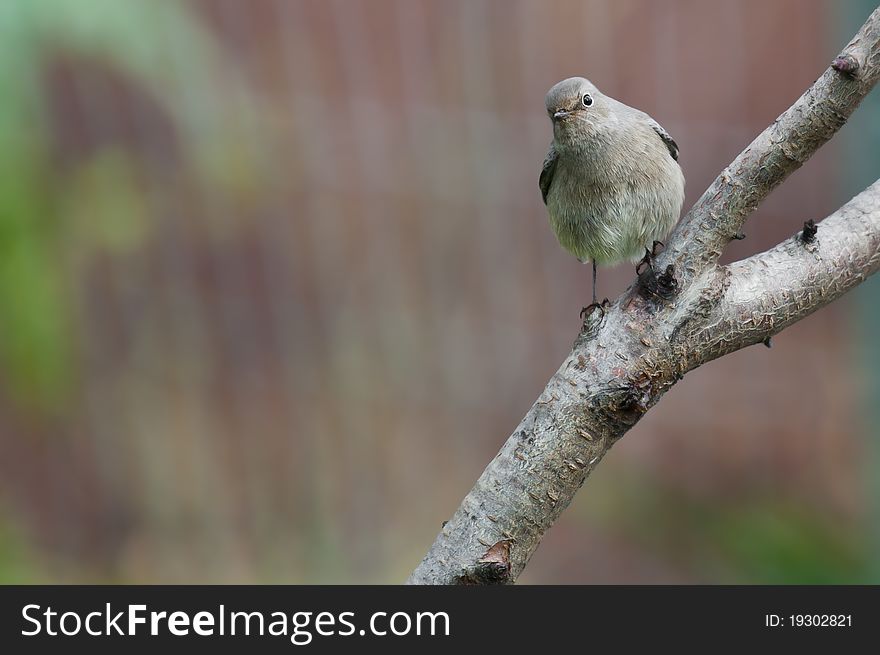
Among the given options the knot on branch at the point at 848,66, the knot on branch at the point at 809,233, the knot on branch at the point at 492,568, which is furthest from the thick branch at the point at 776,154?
the knot on branch at the point at 492,568

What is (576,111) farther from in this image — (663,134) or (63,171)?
(63,171)

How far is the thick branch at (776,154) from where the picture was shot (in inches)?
71.8

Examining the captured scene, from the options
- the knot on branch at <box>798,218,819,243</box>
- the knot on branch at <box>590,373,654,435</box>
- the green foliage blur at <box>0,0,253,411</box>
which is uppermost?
the green foliage blur at <box>0,0,253,411</box>

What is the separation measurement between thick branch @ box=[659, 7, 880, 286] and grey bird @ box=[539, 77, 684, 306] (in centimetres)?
80

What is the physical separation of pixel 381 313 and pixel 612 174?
251cm

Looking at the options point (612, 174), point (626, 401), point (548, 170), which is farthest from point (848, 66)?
point (548, 170)

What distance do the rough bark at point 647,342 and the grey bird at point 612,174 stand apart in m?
0.81

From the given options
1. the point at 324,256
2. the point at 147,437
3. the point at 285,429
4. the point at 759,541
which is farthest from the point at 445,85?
the point at 759,541

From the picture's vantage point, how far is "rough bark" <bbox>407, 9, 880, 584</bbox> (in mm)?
1831

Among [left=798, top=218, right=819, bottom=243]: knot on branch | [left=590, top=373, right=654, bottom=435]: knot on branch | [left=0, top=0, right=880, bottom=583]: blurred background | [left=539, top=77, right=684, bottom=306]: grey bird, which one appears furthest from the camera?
[left=0, top=0, right=880, bottom=583]: blurred background

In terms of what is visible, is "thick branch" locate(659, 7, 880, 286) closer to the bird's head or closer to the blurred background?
the bird's head

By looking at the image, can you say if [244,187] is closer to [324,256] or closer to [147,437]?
[324,256]

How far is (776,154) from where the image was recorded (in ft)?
6.12

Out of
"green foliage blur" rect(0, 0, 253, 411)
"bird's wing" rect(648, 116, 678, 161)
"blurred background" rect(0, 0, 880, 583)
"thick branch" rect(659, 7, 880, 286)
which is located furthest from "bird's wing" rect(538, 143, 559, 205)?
"blurred background" rect(0, 0, 880, 583)
